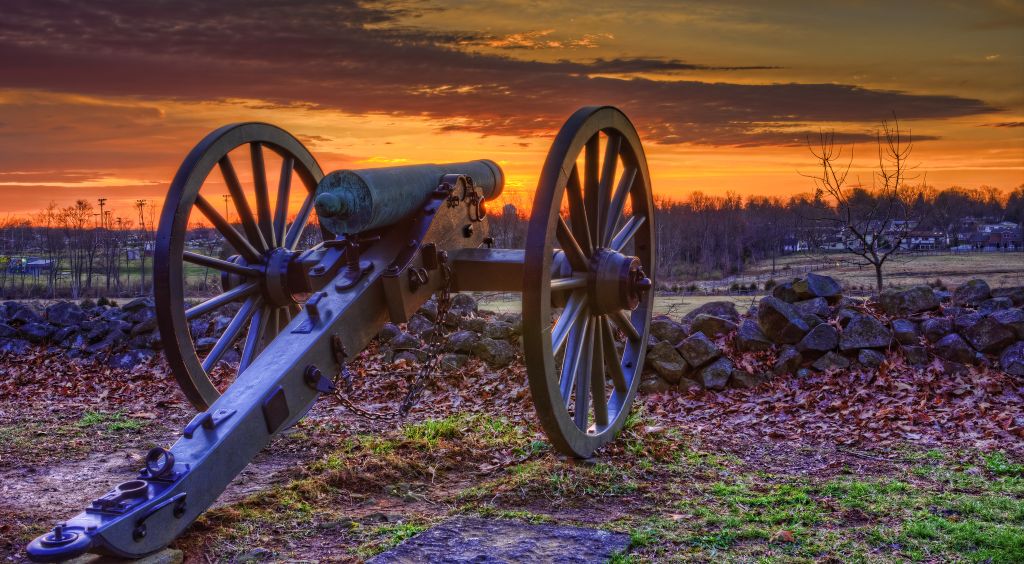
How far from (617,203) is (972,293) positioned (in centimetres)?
534

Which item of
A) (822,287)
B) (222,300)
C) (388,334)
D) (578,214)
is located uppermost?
(578,214)

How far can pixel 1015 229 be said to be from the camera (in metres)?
18.0

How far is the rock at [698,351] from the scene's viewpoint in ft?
28.4

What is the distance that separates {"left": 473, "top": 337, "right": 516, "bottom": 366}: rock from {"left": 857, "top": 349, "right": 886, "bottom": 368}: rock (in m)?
3.34

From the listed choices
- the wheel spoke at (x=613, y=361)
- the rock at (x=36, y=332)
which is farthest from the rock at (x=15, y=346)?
the wheel spoke at (x=613, y=361)

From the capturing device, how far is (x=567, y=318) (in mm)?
5551

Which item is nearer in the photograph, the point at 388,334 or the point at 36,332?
the point at 388,334

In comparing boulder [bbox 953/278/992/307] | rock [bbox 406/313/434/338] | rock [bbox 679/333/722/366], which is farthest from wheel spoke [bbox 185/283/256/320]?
boulder [bbox 953/278/992/307]

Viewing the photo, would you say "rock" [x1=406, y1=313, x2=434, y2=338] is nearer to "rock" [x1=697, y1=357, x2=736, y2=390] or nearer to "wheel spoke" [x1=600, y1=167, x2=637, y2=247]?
"rock" [x1=697, y1=357, x2=736, y2=390]

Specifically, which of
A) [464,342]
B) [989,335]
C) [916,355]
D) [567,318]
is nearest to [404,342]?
[464,342]

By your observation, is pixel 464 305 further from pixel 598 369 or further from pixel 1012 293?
pixel 1012 293

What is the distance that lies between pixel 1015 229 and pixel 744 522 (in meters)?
15.8

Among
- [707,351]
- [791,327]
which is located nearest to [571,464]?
[707,351]

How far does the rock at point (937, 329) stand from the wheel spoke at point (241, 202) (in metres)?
6.09
